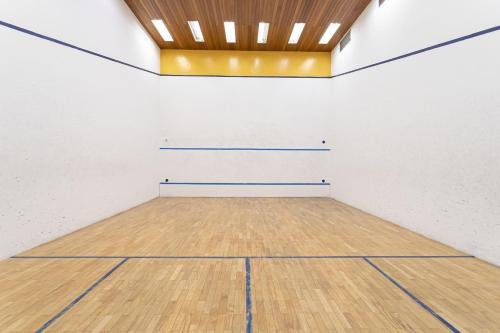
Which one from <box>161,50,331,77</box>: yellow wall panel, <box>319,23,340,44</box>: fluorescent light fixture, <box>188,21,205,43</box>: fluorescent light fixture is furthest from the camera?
<box>161,50,331,77</box>: yellow wall panel

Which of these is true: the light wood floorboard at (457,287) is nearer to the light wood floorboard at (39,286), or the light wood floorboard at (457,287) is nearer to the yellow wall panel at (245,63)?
the light wood floorboard at (39,286)

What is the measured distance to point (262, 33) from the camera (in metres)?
5.00

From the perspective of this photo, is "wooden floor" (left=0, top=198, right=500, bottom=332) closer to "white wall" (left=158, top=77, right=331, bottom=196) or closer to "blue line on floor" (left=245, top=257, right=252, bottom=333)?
"blue line on floor" (left=245, top=257, right=252, bottom=333)

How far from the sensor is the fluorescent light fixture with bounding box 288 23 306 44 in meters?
4.77

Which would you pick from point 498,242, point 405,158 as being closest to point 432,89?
point 405,158

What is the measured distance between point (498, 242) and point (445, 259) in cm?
41

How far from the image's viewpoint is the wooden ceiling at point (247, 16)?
4.16 meters

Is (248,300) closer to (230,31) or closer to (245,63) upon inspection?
(230,31)

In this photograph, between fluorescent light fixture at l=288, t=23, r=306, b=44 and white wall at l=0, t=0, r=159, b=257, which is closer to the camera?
white wall at l=0, t=0, r=159, b=257

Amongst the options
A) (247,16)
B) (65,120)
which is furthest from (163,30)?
(65,120)

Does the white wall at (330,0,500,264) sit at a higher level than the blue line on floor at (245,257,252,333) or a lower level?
higher

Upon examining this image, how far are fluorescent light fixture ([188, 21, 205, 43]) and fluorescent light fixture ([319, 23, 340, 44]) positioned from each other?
7.33ft

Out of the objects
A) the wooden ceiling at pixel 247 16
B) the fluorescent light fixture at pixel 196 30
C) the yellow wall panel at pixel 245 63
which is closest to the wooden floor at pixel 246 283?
the wooden ceiling at pixel 247 16

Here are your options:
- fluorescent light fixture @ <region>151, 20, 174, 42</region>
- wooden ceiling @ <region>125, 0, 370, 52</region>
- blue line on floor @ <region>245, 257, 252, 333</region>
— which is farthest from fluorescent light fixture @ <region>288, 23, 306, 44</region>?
blue line on floor @ <region>245, 257, 252, 333</region>
